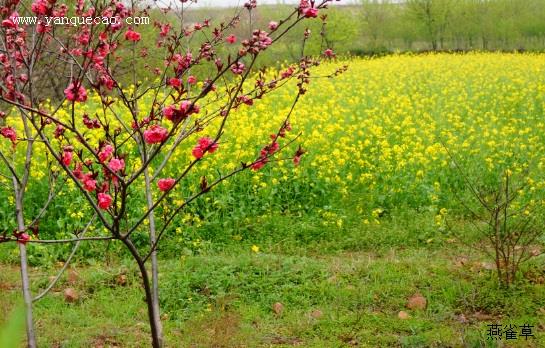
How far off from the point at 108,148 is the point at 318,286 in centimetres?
261

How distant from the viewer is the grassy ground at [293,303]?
13.3ft

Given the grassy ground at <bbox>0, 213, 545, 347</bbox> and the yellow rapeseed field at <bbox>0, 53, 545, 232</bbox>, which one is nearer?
the grassy ground at <bbox>0, 213, 545, 347</bbox>

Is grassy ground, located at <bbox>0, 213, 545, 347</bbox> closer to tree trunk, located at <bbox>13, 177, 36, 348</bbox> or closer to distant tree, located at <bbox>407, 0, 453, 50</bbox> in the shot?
tree trunk, located at <bbox>13, 177, 36, 348</bbox>

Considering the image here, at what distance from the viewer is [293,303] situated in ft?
14.9

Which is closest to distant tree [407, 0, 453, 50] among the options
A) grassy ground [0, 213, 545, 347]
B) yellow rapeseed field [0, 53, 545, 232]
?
yellow rapeseed field [0, 53, 545, 232]

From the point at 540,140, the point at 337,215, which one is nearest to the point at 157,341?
the point at 337,215

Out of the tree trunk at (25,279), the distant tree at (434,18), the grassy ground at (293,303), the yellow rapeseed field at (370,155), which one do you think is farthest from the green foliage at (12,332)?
the distant tree at (434,18)

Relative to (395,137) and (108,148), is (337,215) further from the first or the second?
(108,148)

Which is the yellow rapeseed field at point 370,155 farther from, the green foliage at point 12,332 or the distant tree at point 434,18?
the distant tree at point 434,18

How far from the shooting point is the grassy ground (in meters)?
4.04

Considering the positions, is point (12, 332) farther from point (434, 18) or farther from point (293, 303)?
point (434, 18)

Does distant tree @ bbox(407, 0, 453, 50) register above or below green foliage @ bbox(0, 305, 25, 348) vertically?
above

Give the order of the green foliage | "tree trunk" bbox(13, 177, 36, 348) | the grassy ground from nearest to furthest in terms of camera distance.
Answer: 1. the green foliage
2. "tree trunk" bbox(13, 177, 36, 348)
3. the grassy ground

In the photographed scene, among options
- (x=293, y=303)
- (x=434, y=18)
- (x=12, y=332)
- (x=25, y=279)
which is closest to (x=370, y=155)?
(x=293, y=303)
